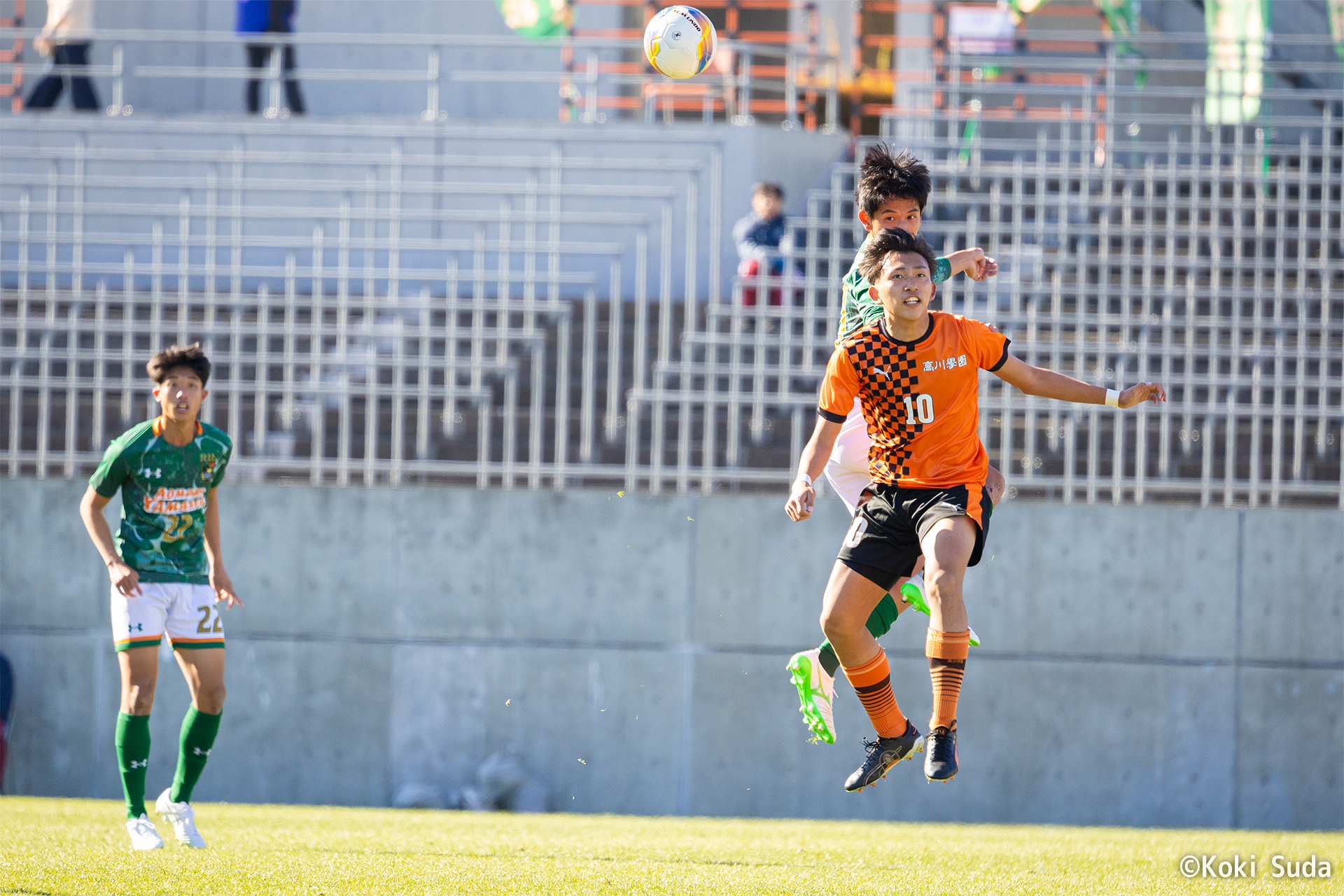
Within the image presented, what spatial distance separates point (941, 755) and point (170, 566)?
10.9 feet

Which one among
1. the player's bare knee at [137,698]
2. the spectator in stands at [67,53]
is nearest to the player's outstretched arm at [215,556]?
the player's bare knee at [137,698]

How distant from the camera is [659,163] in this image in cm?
1157

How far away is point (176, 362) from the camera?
6.04 metres

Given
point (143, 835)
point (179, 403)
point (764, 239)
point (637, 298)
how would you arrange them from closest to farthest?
1. point (143, 835)
2. point (179, 403)
3. point (637, 298)
4. point (764, 239)

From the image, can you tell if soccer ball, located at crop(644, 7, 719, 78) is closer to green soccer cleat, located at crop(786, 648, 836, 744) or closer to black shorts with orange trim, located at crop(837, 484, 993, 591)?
black shorts with orange trim, located at crop(837, 484, 993, 591)

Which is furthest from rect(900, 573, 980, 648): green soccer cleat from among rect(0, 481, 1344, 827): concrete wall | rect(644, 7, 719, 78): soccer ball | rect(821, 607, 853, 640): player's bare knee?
rect(0, 481, 1344, 827): concrete wall

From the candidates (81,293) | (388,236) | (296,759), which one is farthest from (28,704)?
(388,236)

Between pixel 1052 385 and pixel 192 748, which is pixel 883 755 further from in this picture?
pixel 192 748

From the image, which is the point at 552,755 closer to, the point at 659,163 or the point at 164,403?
the point at 164,403

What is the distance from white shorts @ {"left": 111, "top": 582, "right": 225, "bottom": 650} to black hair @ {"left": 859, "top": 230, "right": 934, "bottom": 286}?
3.10 metres

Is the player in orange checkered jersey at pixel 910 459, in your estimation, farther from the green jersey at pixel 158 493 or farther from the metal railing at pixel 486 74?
the metal railing at pixel 486 74

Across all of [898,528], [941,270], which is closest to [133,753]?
[898,528]

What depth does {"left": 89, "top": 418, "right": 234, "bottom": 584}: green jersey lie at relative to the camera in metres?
6.11

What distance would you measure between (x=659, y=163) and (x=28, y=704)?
19.3ft
